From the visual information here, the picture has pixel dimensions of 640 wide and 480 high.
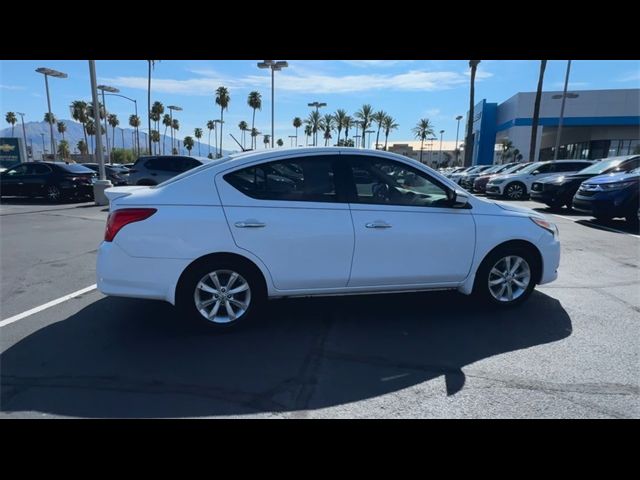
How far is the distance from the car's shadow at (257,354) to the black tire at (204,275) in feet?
0.37

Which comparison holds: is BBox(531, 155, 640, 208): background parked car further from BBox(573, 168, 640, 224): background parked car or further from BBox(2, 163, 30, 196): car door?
BBox(2, 163, 30, 196): car door

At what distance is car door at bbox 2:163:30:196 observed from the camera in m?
15.5

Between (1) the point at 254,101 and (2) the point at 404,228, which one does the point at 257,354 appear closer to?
(2) the point at 404,228

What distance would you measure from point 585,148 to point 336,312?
176 ft

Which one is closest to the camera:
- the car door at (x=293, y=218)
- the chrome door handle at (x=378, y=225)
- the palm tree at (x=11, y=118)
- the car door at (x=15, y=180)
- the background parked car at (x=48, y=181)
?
the car door at (x=293, y=218)

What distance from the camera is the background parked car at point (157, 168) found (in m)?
13.8

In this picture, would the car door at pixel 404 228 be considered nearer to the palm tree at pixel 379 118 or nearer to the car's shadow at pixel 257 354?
the car's shadow at pixel 257 354

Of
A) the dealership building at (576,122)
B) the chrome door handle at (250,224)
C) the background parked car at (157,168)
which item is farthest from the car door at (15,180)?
the dealership building at (576,122)
